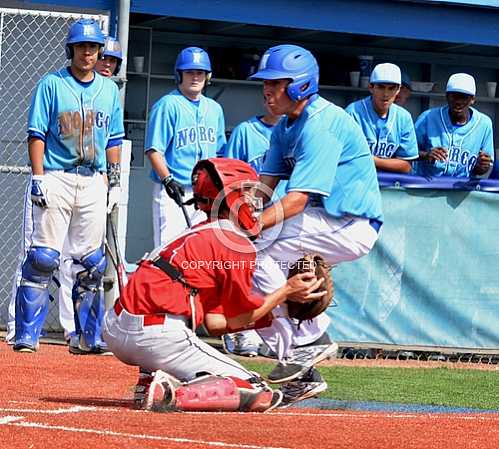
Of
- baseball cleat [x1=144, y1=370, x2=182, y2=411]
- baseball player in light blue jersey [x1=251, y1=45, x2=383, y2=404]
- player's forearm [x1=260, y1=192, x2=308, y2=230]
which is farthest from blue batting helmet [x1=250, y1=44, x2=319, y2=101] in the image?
baseball cleat [x1=144, y1=370, x2=182, y2=411]

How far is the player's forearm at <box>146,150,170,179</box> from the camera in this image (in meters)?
9.96

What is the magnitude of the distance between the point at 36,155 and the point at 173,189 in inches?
44.8

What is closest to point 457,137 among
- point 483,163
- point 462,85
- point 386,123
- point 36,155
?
point 483,163

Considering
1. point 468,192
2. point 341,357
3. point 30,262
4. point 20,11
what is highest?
point 20,11

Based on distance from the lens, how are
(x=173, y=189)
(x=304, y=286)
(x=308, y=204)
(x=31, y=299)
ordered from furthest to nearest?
1. (x=173, y=189)
2. (x=31, y=299)
3. (x=308, y=204)
4. (x=304, y=286)

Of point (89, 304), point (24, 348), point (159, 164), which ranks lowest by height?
point (24, 348)

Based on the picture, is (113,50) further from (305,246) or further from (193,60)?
(305,246)

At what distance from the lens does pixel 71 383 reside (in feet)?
25.3

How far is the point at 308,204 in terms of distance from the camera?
7.14m

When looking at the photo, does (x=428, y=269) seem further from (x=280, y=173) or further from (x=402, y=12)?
(x=402, y=12)

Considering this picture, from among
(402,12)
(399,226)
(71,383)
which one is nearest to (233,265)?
(71,383)

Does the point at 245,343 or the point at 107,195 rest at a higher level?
the point at 107,195

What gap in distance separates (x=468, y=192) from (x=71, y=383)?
386 cm

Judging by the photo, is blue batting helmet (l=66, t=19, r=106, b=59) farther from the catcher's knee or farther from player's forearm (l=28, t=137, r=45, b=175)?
the catcher's knee
